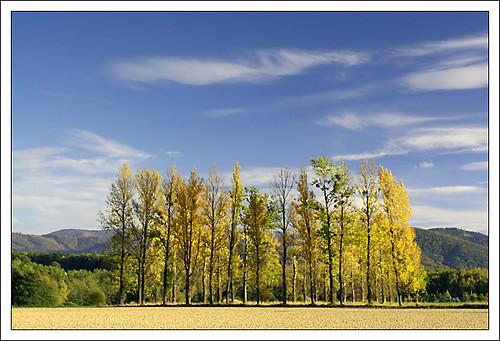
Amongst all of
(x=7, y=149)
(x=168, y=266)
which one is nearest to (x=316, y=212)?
(x=168, y=266)

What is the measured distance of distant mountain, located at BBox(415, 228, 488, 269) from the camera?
8869cm

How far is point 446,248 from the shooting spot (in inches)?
3713

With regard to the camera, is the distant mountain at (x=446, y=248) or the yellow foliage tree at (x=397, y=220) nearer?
the yellow foliage tree at (x=397, y=220)

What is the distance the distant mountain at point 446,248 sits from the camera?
88688 mm

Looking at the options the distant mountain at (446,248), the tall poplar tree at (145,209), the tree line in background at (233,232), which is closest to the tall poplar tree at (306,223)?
the tree line in background at (233,232)

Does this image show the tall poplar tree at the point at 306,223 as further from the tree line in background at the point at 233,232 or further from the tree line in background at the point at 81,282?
the tree line in background at the point at 81,282

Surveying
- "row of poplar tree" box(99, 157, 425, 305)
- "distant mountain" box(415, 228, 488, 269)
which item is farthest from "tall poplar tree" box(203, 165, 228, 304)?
"distant mountain" box(415, 228, 488, 269)

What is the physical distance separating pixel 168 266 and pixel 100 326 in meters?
→ 15.6

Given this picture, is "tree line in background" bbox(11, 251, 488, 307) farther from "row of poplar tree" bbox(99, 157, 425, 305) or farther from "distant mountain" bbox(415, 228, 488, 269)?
"distant mountain" bbox(415, 228, 488, 269)

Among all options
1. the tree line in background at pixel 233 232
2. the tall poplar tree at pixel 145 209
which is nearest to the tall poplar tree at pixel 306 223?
the tree line in background at pixel 233 232

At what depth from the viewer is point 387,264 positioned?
3108 centimetres

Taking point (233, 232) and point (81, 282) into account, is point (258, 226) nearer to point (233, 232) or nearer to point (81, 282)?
point (233, 232)

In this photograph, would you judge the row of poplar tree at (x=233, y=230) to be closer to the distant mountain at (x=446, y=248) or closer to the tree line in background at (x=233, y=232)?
the tree line in background at (x=233, y=232)

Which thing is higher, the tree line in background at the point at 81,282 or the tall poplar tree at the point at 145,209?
the tall poplar tree at the point at 145,209
